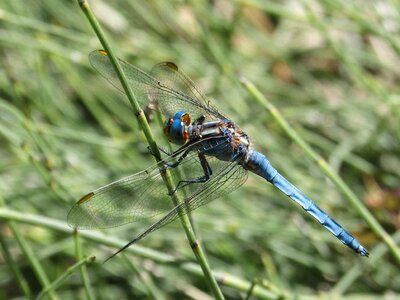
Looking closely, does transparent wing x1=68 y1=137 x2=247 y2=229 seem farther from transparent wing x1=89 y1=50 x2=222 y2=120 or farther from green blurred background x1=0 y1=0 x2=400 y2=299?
green blurred background x1=0 y1=0 x2=400 y2=299

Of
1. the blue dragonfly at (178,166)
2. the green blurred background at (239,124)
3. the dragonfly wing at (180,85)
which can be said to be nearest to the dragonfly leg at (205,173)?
the blue dragonfly at (178,166)

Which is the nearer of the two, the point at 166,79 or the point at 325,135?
the point at 166,79

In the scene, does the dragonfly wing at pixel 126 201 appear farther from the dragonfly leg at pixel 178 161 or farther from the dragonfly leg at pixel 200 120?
the dragonfly leg at pixel 200 120

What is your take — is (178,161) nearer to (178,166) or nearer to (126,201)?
(178,166)

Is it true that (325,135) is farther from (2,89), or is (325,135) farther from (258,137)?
(2,89)

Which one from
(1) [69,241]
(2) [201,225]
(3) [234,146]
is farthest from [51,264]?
(3) [234,146]

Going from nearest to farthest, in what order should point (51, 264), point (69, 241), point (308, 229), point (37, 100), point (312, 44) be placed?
point (69, 241), point (308, 229), point (51, 264), point (37, 100), point (312, 44)

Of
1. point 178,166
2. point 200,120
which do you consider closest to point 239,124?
point 200,120

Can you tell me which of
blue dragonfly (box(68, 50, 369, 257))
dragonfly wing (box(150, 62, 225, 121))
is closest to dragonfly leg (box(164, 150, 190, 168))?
blue dragonfly (box(68, 50, 369, 257))

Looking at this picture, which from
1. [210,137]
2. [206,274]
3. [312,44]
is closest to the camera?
[206,274]
